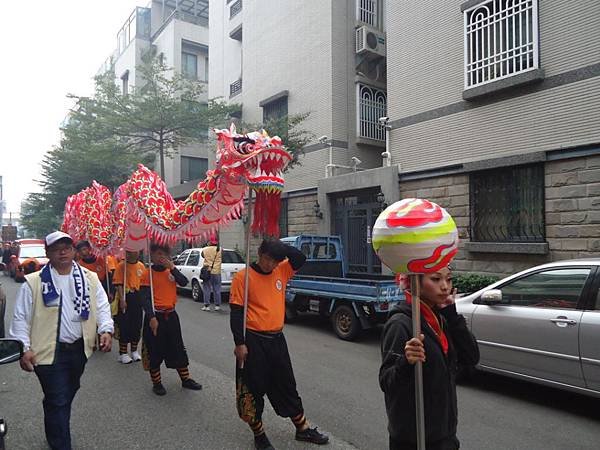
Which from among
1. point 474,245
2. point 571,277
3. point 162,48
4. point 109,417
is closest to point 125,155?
point 162,48

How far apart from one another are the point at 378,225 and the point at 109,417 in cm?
367

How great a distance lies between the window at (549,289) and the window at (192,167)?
75.1 feet

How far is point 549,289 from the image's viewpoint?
192 inches

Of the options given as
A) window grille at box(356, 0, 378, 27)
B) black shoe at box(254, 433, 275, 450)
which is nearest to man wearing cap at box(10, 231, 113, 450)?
black shoe at box(254, 433, 275, 450)

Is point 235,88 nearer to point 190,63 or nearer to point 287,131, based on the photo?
point 287,131

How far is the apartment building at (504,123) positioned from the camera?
337 inches

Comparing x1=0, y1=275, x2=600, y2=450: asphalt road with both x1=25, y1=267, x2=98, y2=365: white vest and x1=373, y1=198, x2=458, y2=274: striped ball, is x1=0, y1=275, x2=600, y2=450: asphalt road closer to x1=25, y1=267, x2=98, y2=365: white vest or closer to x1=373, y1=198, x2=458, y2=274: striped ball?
x1=25, y1=267, x2=98, y2=365: white vest

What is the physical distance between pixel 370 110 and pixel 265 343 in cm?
1273

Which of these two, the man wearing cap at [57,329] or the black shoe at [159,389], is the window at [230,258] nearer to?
the black shoe at [159,389]

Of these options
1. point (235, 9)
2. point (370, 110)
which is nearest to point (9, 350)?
point (370, 110)

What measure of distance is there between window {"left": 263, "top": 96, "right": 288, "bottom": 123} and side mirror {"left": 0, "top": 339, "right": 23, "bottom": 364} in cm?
1418

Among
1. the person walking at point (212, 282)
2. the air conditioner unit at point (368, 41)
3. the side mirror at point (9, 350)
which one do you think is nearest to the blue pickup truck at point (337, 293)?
the person walking at point (212, 282)

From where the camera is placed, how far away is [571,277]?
469 cm

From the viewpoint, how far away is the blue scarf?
3.47 m
